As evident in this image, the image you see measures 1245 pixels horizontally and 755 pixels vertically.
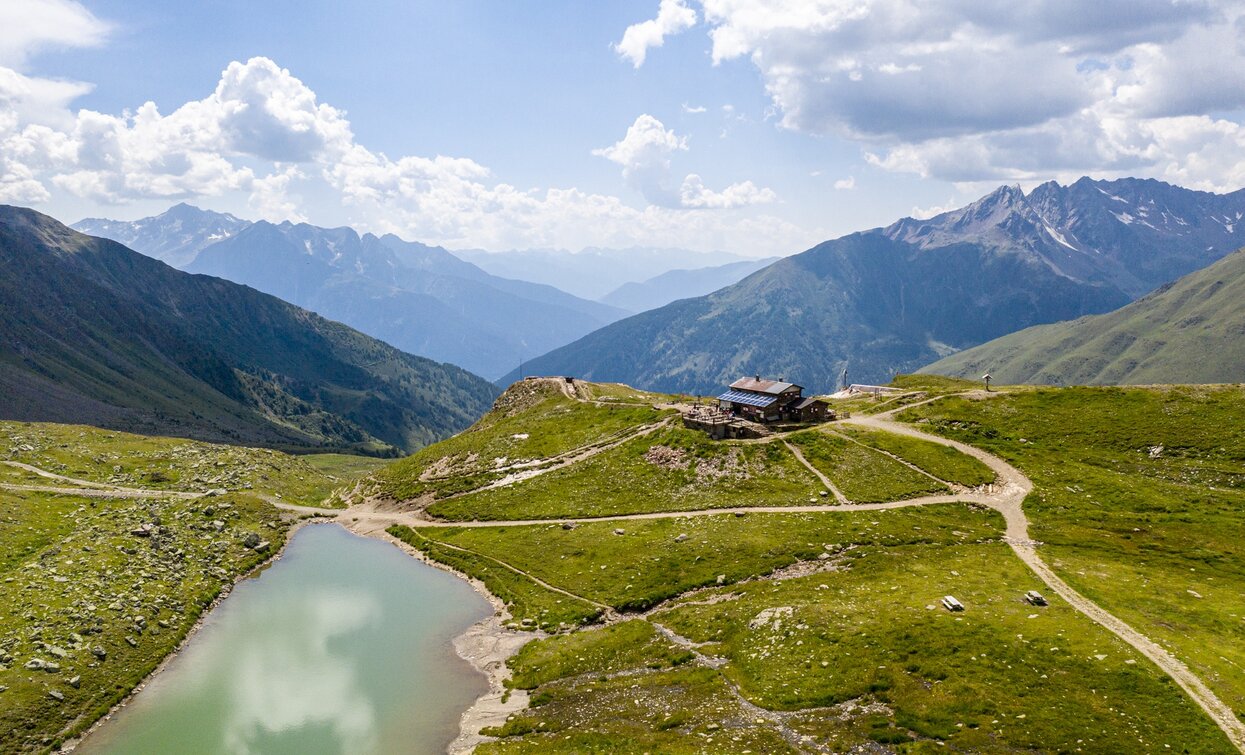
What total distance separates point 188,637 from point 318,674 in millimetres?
15295

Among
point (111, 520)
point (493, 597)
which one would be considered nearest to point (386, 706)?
point (493, 597)

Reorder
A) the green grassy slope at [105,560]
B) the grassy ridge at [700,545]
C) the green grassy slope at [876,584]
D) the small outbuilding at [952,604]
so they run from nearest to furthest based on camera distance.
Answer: the green grassy slope at [876,584]
the small outbuilding at [952,604]
the green grassy slope at [105,560]
the grassy ridge at [700,545]

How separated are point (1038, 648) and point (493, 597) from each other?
45814mm

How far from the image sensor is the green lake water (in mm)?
43156

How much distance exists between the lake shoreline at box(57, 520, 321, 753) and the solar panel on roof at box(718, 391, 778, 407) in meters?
62.9

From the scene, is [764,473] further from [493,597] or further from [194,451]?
[194,451]

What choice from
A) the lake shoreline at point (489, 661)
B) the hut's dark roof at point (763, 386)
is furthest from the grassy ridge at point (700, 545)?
the hut's dark roof at point (763, 386)

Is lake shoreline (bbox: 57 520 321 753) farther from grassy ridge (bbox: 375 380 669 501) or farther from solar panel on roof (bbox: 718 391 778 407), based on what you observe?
solar panel on roof (bbox: 718 391 778 407)

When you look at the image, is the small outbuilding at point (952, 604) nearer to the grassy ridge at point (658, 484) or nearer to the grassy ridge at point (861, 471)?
the grassy ridge at point (861, 471)

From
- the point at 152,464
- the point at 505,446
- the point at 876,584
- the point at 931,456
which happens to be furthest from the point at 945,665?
the point at 152,464

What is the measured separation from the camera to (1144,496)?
216 feet

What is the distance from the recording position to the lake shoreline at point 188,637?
4329 cm

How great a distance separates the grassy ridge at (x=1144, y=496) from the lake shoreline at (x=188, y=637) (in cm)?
6806

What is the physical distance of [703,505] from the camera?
246 feet
